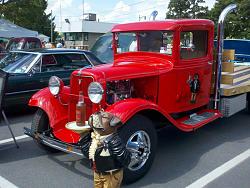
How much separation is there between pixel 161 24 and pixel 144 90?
3.52 feet

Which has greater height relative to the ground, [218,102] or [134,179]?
[218,102]

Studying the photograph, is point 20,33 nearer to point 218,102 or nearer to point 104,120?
point 218,102

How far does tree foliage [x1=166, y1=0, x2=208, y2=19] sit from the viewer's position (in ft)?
178

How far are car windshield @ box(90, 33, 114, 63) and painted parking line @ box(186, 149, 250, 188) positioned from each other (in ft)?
21.6

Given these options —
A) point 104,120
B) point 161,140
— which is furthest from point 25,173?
point 161,140

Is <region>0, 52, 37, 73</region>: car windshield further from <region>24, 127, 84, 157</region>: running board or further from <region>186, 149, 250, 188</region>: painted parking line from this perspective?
<region>186, 149, 250, 188</region>: painted parking line

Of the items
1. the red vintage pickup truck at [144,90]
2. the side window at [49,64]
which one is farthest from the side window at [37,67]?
the red vintage pickup truck at [144,90]

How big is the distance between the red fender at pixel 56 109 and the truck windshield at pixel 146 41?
4.35ft

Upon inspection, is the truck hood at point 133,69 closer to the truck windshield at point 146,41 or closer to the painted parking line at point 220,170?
the truck windshield at point 146,41

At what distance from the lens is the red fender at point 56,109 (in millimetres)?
4814

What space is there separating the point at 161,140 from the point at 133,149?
1.79 m

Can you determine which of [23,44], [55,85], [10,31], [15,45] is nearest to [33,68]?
[55,85]

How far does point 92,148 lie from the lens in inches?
135

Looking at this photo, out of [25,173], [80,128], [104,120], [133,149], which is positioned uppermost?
[104,120]
